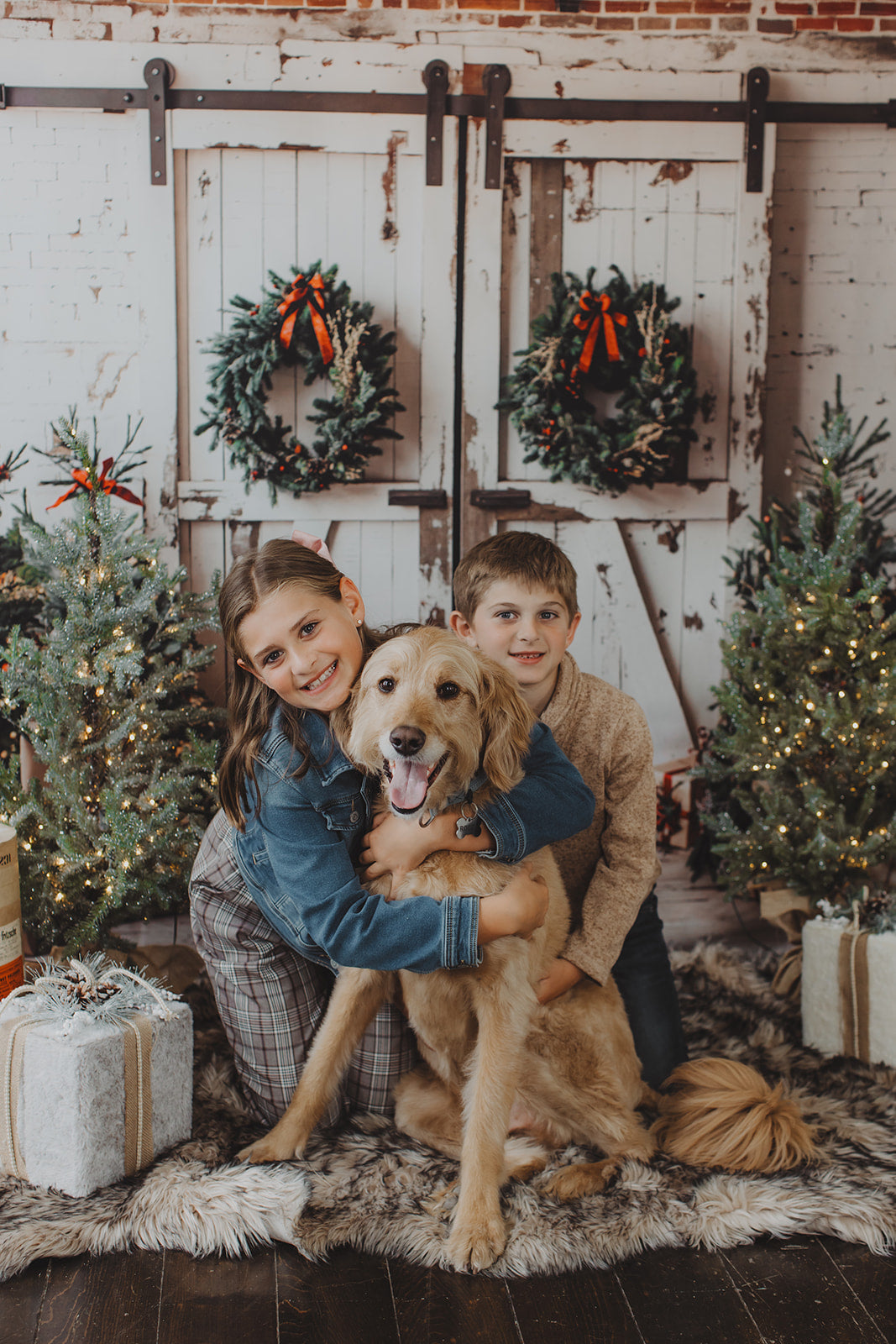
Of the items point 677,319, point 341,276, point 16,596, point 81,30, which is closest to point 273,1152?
point 16,596

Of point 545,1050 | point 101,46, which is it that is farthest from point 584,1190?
point 101,46

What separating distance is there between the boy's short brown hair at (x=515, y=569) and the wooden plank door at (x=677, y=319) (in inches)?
58.4

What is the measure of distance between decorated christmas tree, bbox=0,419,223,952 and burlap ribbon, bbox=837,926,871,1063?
1.85 metres

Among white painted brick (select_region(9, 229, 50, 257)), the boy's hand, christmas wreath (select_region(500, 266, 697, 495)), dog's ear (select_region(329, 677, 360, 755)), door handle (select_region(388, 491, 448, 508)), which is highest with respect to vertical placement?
white painted brick (select_region(9, 229, 50, 257))

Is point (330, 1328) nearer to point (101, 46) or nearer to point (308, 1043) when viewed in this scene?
point (308, 1043)

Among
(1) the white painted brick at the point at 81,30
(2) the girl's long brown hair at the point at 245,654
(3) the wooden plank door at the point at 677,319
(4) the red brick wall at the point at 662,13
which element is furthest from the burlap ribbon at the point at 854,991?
(1) the white painted brick at the point at 81,30

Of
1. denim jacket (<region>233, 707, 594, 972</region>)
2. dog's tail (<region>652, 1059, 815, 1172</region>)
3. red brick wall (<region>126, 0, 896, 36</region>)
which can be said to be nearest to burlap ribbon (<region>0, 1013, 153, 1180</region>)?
denim jacket (<region>233, 707, 594, 972</region>)

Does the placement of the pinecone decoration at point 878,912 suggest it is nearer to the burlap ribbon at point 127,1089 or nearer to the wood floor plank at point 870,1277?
the wood floor plank at point 870,1277

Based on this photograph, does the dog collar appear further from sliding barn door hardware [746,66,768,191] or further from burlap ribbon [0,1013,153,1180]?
sliding barn door hardware [746,66,768,191]

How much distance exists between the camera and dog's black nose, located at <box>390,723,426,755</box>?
182 centimetres

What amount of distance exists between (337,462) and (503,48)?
5.60 ft

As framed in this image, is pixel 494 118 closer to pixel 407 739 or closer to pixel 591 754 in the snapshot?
pixel 591 754

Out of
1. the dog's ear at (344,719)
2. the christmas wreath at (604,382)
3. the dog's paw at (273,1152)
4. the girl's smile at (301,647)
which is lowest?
the dog's paw at (273,1152)

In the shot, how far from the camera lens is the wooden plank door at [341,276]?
379 centimetres
